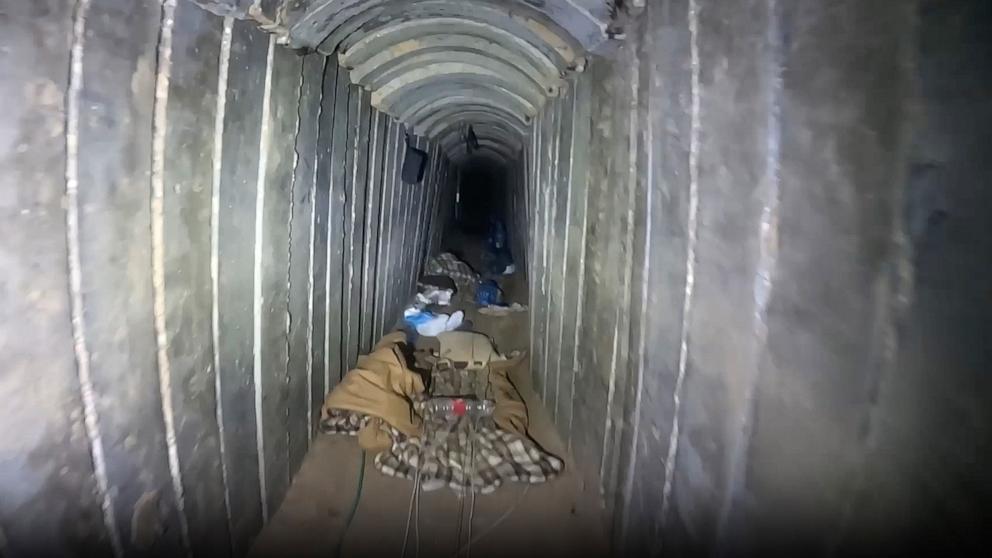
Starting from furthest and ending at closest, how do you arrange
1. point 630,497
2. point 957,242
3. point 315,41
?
point 315,41 < point 630,497 < point 957,242

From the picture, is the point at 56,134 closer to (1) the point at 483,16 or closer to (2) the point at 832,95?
(2) the point at 832,95

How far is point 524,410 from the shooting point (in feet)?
12.5

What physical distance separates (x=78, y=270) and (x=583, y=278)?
1985 mm

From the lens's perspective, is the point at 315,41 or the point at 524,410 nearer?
the point at 315,41

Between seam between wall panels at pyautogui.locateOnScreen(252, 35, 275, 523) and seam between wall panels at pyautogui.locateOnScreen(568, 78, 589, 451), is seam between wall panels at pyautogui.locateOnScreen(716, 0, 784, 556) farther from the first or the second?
seam between wall panels at pyautogui.locateOnScreen(252, 35, 275, 523)

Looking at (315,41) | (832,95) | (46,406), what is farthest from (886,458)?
(315,41)

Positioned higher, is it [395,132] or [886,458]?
[395,132]

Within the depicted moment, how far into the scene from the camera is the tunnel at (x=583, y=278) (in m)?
0.85

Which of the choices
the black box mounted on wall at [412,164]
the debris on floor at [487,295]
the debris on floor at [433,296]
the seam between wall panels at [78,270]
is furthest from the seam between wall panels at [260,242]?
the debris on floor at [487,295]

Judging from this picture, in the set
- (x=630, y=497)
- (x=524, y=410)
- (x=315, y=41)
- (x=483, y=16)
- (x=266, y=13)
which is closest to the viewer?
(x=266, y=13)

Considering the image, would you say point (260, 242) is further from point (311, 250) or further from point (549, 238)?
point (549, 238)

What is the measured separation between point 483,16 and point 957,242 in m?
2.61

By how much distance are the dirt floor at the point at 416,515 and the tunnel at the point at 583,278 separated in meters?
0.02

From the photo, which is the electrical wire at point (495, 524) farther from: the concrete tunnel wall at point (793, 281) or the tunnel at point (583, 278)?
the concrete tunnel wall at point (793, 281)
